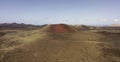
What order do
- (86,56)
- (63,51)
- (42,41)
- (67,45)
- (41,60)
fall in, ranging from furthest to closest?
(42,41), (67,45), (63,51), (86,56), (41,60)

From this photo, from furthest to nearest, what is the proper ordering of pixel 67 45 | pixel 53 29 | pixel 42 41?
1. pixel 53 29
2. pixel 42 41
3. pixel 67 45

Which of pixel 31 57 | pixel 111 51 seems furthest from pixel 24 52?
pixel 111 51

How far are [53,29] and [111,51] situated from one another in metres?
14.1

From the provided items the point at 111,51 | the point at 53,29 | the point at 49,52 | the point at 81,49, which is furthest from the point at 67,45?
the point at 53,29

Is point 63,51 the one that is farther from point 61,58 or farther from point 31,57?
point 31,57

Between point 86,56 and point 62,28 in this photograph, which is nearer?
point 86,56

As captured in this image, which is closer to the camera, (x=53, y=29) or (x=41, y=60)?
(x=41, y=60)

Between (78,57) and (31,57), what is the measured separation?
412cm

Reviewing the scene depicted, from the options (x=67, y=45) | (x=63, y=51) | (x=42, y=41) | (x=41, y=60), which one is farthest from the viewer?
(x=42, y=41)

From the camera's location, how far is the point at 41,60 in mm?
13352

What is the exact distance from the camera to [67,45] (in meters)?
17.4

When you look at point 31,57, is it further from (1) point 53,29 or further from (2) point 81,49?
(1) point 53,29

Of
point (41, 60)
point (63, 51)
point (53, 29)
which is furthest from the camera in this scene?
point (53, 29)

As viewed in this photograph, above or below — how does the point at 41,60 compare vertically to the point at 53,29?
below
